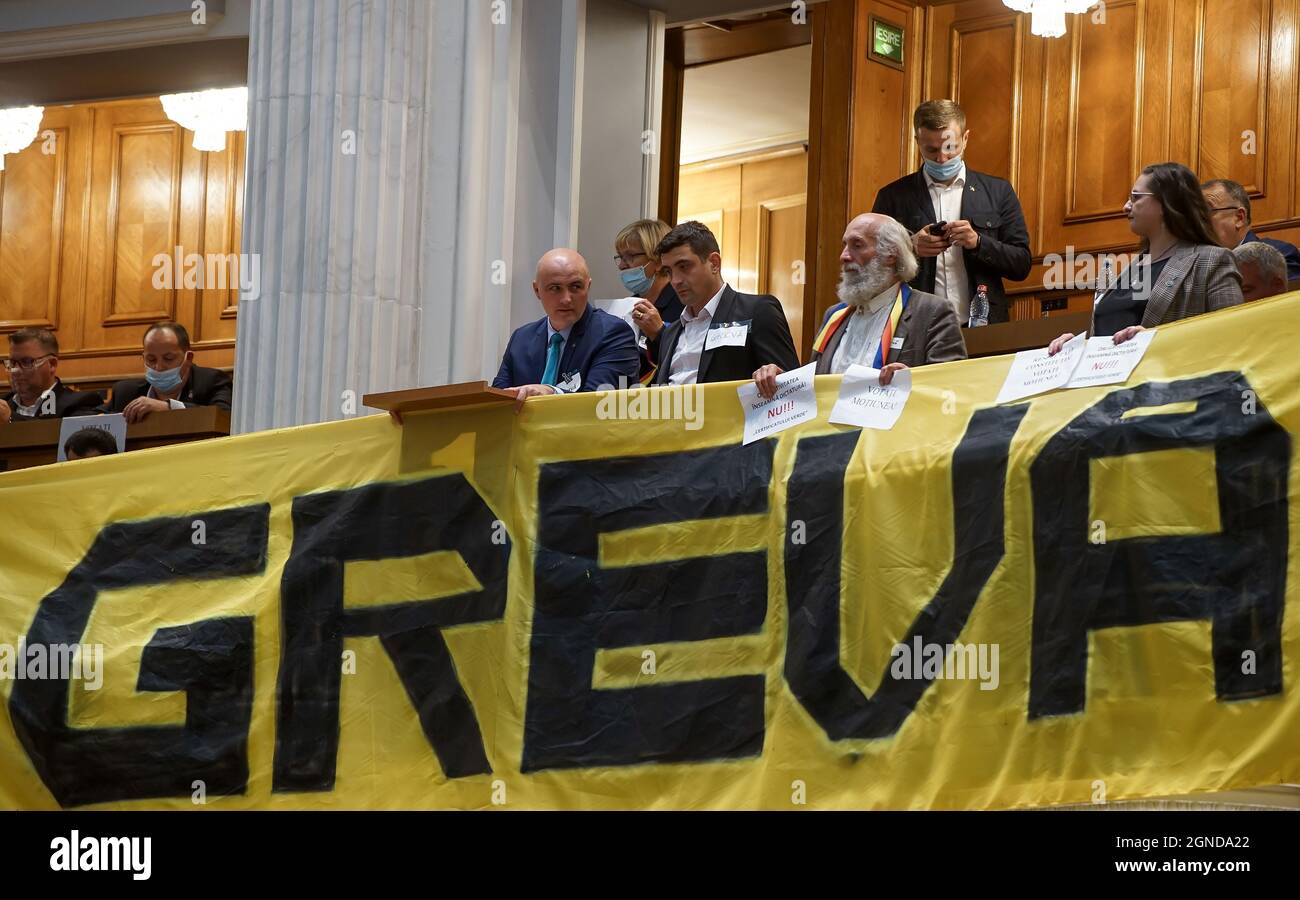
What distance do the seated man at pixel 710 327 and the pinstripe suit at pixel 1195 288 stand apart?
113 centimetres

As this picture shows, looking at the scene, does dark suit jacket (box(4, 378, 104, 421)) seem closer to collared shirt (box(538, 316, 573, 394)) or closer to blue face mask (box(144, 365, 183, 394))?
blue face mask (box(144, 365, 183, 394))

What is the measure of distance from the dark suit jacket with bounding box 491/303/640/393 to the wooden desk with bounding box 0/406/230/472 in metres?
1.48

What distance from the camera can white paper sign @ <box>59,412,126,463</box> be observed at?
7367mm

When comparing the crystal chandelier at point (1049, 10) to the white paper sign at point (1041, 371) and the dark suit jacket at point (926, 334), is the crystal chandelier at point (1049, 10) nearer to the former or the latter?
the dark suit jacket at point (926, 334)

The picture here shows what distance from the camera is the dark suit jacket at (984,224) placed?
24.7ft

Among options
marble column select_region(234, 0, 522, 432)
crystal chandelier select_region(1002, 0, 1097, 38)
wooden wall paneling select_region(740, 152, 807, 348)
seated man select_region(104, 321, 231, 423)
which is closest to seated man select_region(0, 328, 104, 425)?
seated man select_region(104, 321, 231, 423)

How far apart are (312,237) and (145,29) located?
2307 mm

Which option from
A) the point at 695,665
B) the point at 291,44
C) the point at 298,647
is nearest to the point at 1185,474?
the point at 695,665

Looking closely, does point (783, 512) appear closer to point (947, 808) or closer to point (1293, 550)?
point (947, 808)

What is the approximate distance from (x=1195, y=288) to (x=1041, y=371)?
0.63 meters

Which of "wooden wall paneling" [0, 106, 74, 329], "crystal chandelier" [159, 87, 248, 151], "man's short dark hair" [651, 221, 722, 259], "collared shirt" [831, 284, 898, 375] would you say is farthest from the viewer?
"wooden wall paneling" [0, 106, 74, 329]

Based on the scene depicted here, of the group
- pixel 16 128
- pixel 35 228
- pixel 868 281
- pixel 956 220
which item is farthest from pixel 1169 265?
pixel 35 228

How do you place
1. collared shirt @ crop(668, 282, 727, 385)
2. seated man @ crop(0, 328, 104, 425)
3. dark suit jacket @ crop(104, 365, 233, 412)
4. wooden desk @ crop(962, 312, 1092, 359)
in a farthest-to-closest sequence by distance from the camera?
seated man @ crop(0, 328, 104, 425) → dark suit jacket @ crop(104, 365, 233, 412) → wooden desk @ crop(962, 312, 1092, 359) → collared shirt @ crop(668, 282, 727, 385)

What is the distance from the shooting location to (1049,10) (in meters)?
8.95
